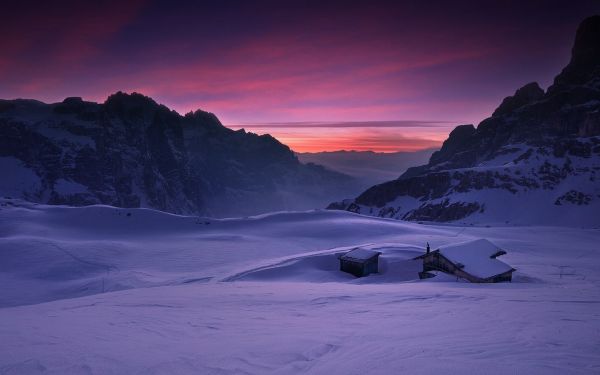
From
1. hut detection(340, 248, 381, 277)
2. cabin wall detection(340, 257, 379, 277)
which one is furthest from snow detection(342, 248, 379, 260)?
cabin wall detection(340, 257, 379, 277)

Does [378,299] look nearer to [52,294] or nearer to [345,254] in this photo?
[345,254]

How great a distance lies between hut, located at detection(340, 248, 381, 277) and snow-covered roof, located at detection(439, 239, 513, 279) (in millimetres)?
6651

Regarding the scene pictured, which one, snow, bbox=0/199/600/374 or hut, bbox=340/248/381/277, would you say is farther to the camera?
hut, bbox=340/248/381/277

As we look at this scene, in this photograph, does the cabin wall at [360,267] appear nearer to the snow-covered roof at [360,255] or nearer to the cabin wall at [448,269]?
the snow-covered roof at [360,255]

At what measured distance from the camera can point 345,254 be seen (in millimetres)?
37375

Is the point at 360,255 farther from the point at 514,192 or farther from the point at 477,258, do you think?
the point at 514,192

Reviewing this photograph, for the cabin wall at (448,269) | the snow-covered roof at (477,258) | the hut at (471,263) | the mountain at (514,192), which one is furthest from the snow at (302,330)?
the mountain at (514,192)

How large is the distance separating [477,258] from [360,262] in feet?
32.6

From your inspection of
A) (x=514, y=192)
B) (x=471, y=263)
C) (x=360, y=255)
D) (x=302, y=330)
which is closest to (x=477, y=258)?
(x=471, y=263)

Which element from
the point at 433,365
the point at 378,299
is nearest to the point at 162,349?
the point at 433,365

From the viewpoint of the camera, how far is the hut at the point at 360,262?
3444 centimetres

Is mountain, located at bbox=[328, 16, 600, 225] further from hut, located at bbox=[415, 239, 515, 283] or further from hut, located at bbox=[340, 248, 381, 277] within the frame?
hut, located at bbox=[415, 239, 515, 283]

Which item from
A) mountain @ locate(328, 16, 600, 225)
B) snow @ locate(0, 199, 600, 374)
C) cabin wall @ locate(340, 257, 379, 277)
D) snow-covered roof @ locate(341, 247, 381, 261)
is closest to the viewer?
snow @ locate(0, 199, 600, 374)

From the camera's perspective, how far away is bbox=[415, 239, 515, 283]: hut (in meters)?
27.6
